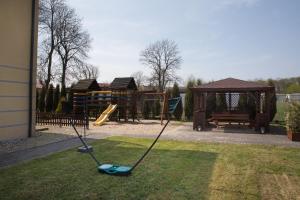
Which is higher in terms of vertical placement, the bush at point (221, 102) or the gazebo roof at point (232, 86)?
the gazebo roof at point (232, 86)

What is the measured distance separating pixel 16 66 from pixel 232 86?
29.3 ft

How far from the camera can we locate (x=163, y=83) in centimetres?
3969

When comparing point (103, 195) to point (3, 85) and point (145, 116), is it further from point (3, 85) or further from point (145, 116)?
point (145, 116)

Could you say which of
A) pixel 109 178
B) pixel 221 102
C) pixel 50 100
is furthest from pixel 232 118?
pixel 50 100

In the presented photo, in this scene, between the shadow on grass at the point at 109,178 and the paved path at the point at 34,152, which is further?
the paved path at the point at 34,152

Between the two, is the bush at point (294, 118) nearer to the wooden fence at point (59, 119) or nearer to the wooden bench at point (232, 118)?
the wooden bench at point (232, 118)

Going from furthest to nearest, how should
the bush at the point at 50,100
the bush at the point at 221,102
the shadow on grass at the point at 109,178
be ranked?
1. the bush at the point at 50,100
2. the bush at the point at 221,102
3. the shadow on grass at the point at 109,178

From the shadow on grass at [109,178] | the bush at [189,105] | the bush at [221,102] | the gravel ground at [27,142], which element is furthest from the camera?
the bush at [189,105]

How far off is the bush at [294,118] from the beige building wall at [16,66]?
936 cm

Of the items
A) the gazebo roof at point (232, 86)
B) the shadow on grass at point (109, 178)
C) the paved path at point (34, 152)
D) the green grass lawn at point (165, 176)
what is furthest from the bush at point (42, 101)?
the shadow on grass at point (109, 178)

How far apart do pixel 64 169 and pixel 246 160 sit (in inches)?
162

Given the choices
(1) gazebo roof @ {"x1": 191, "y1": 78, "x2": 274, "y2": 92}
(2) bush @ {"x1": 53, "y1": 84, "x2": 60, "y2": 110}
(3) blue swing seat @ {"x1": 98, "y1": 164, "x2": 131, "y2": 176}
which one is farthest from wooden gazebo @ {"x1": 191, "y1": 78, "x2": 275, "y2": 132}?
(2) bush @ {"x1": 53, "y1": 84, "x2": 60, "y2": 110}

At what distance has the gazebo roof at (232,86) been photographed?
13.3 metres

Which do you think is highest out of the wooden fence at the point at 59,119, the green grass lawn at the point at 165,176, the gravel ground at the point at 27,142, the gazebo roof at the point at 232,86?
the gazebo roof at the point at 232,86
